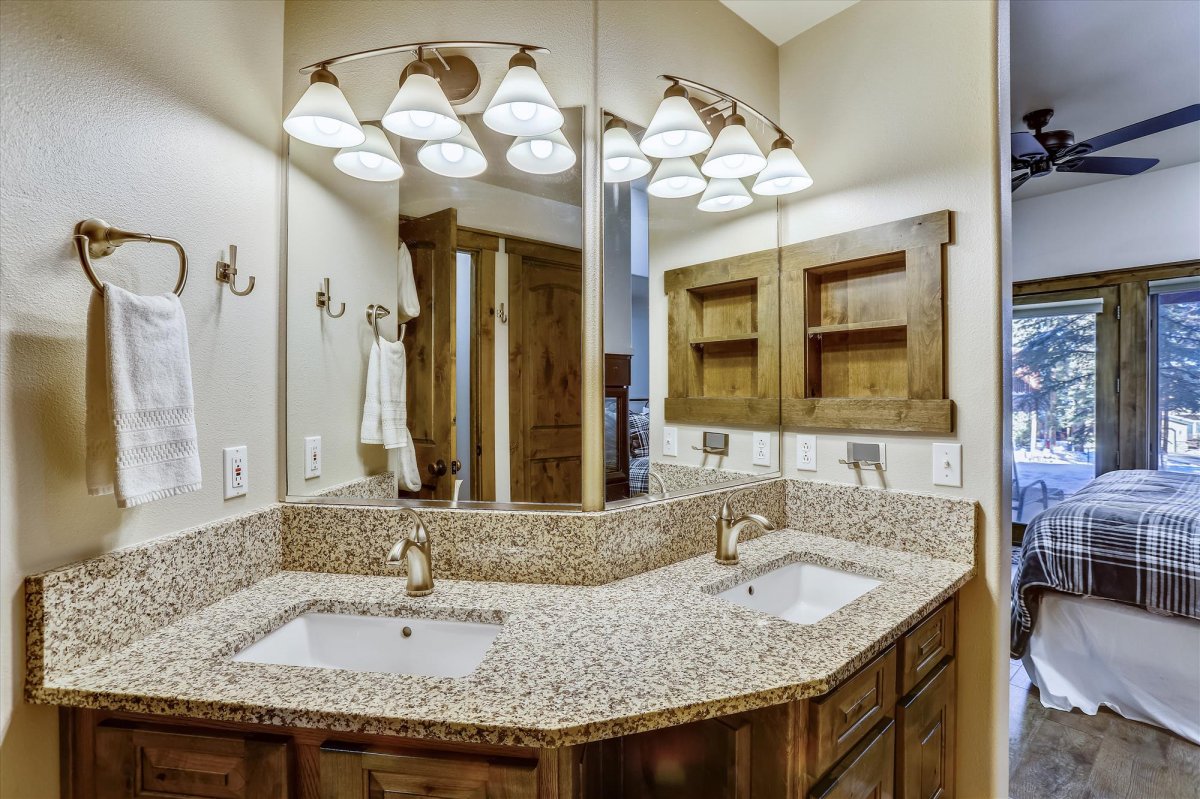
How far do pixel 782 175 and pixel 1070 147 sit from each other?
1980 millimetres

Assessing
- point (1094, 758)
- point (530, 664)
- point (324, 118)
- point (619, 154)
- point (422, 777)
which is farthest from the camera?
point (1094, 758)

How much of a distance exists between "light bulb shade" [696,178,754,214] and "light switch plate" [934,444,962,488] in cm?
94

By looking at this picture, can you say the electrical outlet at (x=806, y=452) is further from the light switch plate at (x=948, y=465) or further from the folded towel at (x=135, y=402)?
the folded towel at (x=135, y=402)

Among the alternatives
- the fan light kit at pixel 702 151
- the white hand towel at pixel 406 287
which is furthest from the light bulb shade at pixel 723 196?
the white hand towel at pixel 406 287

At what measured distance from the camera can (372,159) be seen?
1512 mm

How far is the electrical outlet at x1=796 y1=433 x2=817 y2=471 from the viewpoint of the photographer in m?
1.91

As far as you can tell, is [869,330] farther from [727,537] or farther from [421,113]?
[421,113]

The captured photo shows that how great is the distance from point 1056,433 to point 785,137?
3.86 meters

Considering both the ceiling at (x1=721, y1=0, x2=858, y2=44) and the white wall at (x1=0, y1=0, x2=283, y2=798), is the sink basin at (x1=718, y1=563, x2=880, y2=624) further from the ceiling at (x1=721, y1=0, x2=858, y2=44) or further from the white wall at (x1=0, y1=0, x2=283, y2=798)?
the ceiling at (x1=721, y1=0, x2=858, y2=44)

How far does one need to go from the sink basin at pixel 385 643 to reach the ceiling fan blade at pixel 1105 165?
11.8ft

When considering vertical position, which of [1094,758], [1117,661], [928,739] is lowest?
[1094,758]

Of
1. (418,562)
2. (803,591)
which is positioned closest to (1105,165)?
(803,591)

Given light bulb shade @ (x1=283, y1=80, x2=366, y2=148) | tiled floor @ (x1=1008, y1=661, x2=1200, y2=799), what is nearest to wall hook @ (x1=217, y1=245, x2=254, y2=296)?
Answer: light bulb shade @ (x1=283, y1=80, x2=366, y2=148)

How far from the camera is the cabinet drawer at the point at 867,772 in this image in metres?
1.09
